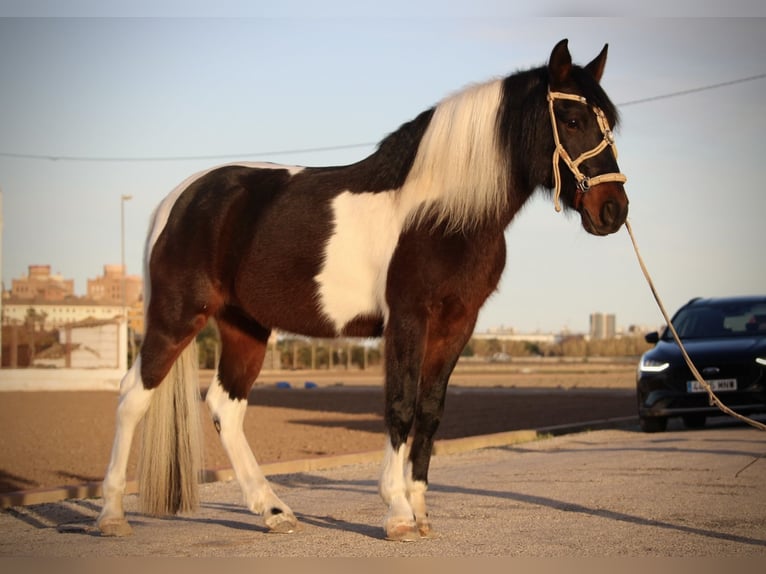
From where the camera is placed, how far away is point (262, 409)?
22.2 metres

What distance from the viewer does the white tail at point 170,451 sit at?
6582mm

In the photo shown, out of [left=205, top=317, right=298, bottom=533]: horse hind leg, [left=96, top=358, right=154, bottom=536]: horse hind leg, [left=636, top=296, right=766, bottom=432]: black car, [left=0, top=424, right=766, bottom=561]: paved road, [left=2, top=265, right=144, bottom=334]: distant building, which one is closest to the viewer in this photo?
[left=0, top=424, right=766, bottom=561]: paved road

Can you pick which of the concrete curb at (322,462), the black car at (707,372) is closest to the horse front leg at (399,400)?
the concrete curb at (322,462)

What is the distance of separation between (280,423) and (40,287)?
1384 inches

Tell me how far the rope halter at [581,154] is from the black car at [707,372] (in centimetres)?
837

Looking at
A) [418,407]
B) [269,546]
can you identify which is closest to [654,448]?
[418,407]

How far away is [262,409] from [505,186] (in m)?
17.1

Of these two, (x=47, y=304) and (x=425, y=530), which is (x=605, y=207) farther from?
(x=47, y=304)

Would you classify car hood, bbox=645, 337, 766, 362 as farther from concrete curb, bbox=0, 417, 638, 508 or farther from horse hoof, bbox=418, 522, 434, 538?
horse hoof, bbox=418, 522, 434, 538

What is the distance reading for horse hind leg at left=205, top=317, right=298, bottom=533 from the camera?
6.48m

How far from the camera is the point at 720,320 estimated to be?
49.0 ft

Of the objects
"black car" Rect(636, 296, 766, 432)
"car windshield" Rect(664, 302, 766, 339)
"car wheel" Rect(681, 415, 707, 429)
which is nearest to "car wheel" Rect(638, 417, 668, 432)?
"black car" Rect(636, 296, 766, 432)

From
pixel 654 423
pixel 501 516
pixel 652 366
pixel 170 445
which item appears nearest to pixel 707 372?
pixel 652 366

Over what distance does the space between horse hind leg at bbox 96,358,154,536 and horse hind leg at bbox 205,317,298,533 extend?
52 cm
